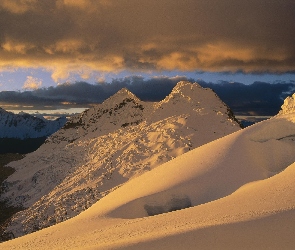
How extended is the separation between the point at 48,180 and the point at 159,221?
879 inches

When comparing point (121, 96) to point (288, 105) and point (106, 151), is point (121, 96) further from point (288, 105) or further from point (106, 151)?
point (288, 105)

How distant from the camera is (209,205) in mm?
7441

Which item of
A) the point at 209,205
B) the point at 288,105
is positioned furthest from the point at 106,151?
the point at 209,205

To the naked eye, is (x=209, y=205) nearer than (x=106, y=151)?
Yes

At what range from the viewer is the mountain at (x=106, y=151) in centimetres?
2038

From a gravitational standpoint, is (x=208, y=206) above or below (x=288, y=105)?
below

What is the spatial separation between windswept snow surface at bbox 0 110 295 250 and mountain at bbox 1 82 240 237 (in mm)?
9433

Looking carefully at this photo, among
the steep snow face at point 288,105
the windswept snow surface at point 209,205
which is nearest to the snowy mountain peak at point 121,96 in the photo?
the steep snow face at point 288,105

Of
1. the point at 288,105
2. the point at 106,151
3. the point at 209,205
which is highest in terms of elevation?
the point at 288,105

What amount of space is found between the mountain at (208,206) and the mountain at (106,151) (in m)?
9.38

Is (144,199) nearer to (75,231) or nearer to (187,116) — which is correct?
(75,231)

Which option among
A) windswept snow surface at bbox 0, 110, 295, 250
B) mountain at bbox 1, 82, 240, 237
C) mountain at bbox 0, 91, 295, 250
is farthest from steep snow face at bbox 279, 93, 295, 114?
mountain at bbox 1, 82, 240, 237

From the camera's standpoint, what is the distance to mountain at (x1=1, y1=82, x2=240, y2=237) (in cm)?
2038

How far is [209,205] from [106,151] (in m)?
21.8
